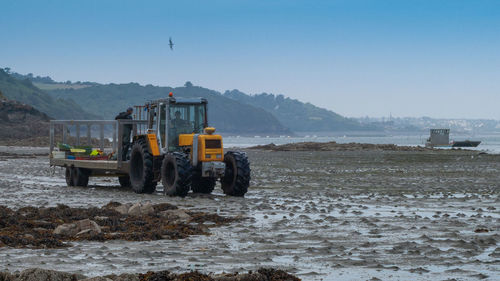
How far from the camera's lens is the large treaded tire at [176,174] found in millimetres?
18797

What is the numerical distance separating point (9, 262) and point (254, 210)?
7511 mm

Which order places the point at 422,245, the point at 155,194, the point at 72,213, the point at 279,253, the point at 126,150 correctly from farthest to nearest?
1. the point at 126,150
2. the point at 155,194
3. the point at 72,213
4. the point at 422,245
5. the point at 279,253

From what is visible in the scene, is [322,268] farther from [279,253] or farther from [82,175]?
[82,175]

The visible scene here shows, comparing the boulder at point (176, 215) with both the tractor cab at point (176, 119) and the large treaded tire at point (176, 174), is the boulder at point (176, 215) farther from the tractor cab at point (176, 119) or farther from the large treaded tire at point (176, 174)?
the tractor cab at point (176, 119)

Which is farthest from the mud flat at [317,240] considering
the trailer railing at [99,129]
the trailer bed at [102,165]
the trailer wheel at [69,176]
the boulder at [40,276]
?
the trailer wheel at [69,176]

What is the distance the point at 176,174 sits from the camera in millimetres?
18844

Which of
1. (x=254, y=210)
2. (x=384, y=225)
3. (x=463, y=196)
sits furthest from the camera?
(x=463, y=196)

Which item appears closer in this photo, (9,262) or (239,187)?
(9,262)

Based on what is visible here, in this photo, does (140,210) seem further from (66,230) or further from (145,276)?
(145,276)

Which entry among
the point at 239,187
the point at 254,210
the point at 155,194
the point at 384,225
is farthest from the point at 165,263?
the point at 155,194

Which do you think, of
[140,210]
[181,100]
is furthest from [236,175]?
[140,210]

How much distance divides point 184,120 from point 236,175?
2355 millimetres

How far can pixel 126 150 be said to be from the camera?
2223cm

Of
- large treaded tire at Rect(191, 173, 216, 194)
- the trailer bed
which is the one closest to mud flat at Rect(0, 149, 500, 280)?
large treaded tire at Rect(191, 173, 216, 194)
